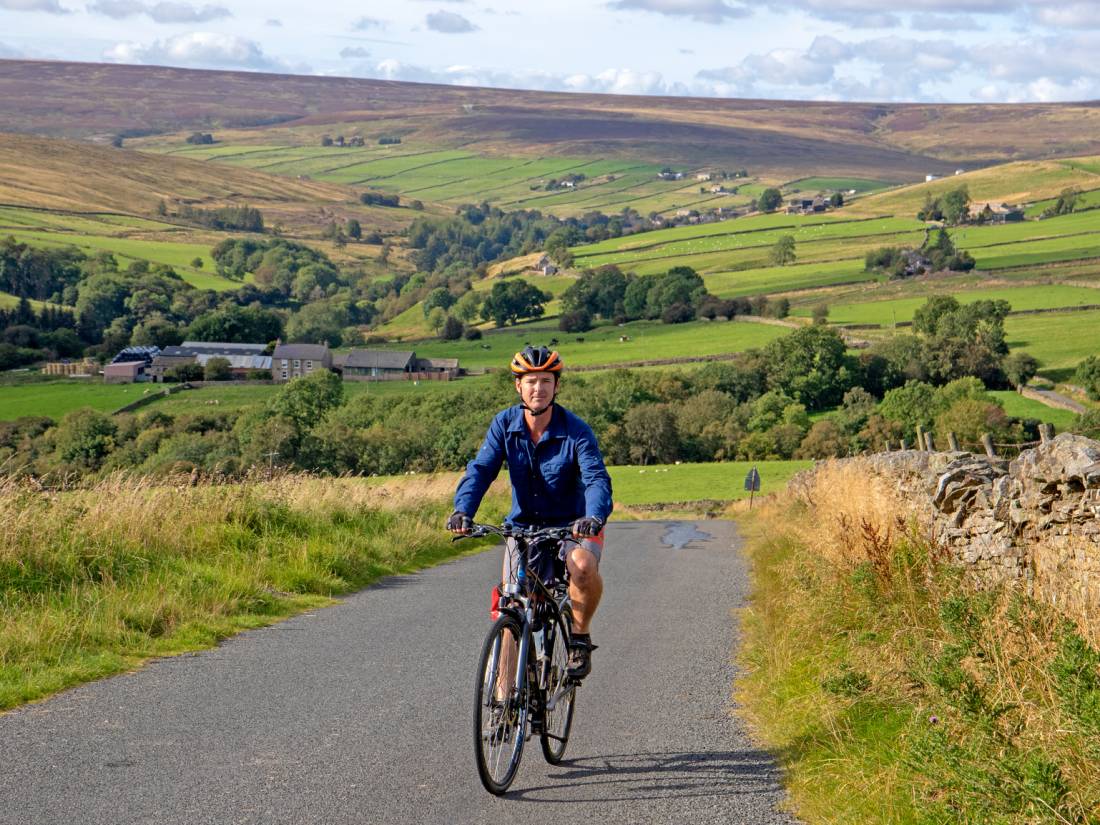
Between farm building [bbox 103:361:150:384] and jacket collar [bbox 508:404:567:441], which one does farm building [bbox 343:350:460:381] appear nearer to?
farm building [bbox 103:361:150:384]

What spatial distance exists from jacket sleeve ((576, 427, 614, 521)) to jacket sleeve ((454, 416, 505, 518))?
1.41ft

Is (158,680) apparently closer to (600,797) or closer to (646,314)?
(600,797)

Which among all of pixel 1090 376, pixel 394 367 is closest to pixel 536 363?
pixel 1090 376

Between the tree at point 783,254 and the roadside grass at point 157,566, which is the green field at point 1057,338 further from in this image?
the roadside grass at point 157,566

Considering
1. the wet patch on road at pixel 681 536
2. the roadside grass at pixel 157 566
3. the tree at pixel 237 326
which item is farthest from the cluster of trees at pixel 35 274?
the roadside grass at pixel 157 566

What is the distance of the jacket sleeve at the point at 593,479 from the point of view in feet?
22.2

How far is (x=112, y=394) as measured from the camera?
356ft

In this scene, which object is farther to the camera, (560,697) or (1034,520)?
(1034,520)

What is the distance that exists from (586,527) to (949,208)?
191156mm

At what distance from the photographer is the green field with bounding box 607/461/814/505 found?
6331 cm

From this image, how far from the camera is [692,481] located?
70.3 m

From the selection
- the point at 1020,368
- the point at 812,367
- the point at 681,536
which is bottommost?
the point at 812,367

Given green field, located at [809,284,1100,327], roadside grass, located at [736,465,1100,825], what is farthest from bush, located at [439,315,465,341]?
roadside grass, located at [736,465,1100,825]

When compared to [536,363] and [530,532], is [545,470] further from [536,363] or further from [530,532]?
[536,363]
